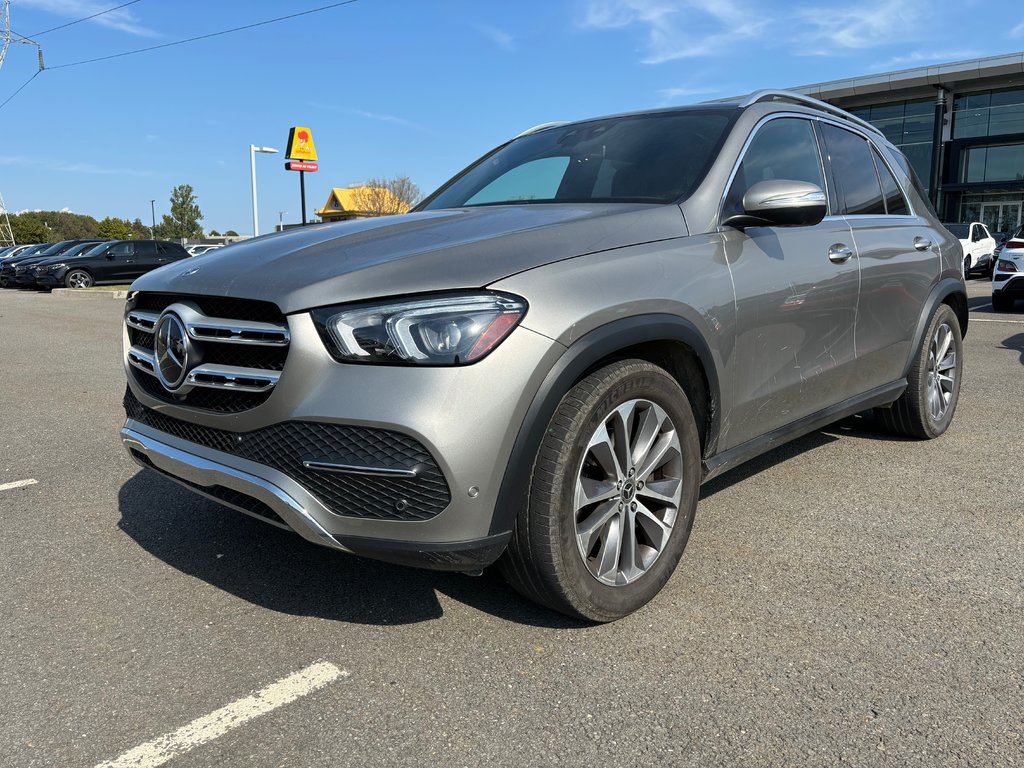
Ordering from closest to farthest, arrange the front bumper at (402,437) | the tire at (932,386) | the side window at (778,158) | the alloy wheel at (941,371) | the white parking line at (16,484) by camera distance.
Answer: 1. the front bumper at (402,437)
2. the side window at (778,158)
3. the white parking line at (16,484)
4. the tire at (932,386)
5. the alloy wheel at (941,371)

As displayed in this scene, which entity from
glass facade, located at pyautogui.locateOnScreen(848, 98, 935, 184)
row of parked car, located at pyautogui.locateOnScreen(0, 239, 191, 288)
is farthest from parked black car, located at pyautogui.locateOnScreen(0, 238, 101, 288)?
glass facade, located at pyautogui.locateOnScreen(848, 98, 935, 184)

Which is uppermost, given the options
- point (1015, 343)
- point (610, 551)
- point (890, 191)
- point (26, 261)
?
point (890, 191)

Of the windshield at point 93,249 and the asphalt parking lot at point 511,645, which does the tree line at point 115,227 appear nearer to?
the windshield at point 93,249

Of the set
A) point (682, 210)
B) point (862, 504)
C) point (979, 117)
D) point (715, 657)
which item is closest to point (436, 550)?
point (715, 657)

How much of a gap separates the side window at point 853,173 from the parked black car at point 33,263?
86.7 feet

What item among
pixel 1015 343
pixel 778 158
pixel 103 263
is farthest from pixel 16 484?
pixel 103 263

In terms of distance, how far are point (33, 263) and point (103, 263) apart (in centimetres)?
231

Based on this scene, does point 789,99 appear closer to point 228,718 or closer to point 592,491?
point 592,491

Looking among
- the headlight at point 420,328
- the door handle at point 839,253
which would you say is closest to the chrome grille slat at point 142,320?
the headlight at point 420,328

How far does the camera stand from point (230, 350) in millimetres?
2453

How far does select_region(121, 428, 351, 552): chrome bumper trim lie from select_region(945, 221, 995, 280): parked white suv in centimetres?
2312

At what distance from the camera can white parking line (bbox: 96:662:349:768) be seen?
79.8 inches

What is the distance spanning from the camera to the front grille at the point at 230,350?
233 cm

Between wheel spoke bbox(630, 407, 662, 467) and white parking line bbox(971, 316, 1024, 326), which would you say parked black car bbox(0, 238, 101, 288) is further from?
wheel spoke bbox(630, 407, 662, 467)
